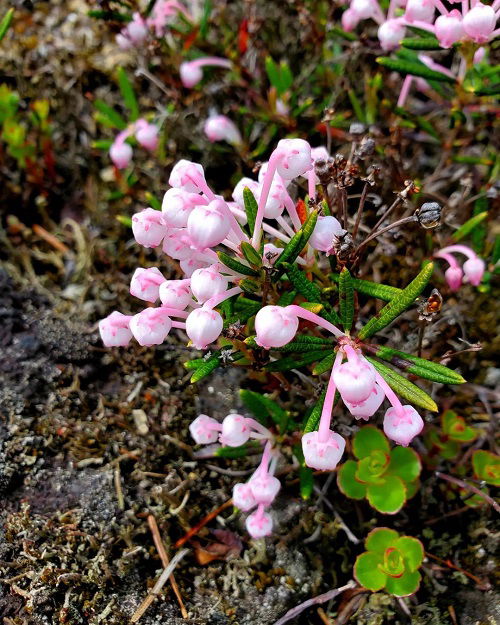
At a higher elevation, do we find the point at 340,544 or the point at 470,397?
the point at 470,397

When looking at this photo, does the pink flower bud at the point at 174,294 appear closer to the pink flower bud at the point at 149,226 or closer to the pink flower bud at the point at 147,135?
the pink flower bud at the point at 149,226

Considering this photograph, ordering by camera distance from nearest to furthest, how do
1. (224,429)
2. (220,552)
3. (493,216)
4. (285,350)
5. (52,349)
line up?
(285,350), (224,429), (220,552), (52,349), (493,216)

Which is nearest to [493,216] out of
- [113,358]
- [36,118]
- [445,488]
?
[445,488]

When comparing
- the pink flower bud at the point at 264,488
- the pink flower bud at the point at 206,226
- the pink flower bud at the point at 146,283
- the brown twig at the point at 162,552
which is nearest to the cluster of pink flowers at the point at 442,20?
the pink flower bud at the point at 206,226

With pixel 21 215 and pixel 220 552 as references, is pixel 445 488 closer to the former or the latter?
pixel 220 552

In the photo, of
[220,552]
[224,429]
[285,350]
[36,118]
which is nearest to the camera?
[285,350]
